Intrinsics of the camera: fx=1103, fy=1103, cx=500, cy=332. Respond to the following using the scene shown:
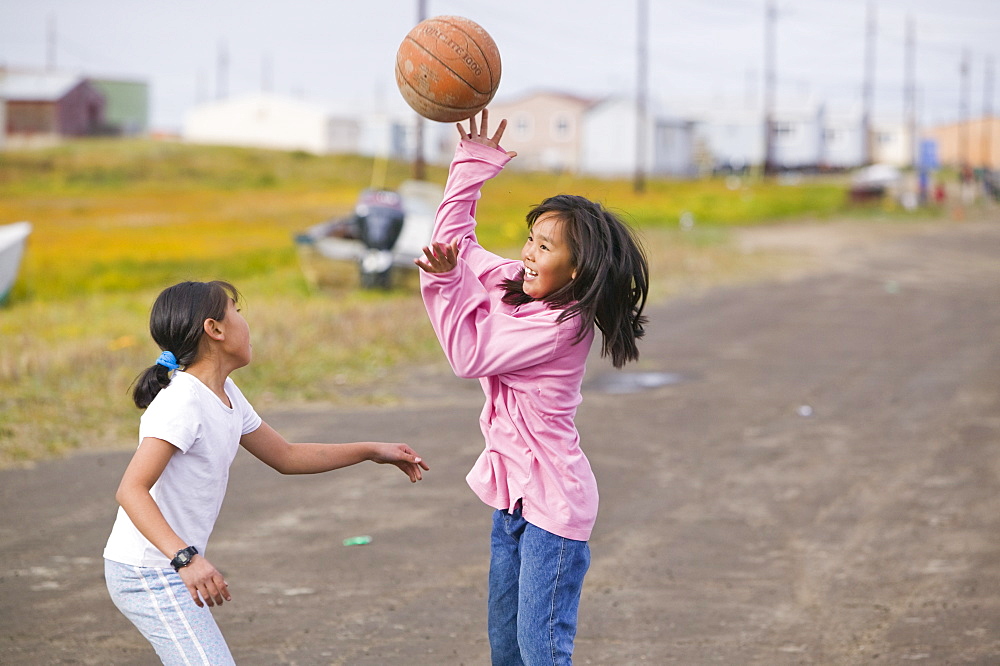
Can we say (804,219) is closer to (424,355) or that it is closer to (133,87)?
(424,355)

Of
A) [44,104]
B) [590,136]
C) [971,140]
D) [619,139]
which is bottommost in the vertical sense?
[619,139]

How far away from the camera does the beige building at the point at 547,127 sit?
205 ft

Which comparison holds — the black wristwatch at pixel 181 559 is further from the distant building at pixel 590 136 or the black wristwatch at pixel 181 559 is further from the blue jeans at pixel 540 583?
the distant building at pixel 590 136

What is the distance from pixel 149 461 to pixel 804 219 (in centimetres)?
3467

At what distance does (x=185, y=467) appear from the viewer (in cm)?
287

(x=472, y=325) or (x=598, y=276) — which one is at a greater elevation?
(x=598, y=276)

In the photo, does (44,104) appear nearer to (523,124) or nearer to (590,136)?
(523,124)

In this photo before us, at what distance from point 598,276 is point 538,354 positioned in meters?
0.26

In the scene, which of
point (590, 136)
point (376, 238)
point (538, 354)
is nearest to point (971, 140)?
point (590, 136)

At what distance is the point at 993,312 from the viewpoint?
48.9 feet

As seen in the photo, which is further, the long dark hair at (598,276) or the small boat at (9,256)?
the small boat at (9,256)

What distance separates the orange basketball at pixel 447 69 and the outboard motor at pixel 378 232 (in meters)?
10.6

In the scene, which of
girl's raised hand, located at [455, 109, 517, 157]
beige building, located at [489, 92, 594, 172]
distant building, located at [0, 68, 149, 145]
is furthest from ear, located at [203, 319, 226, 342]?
beige building, located at [489, 92, 594, 172]

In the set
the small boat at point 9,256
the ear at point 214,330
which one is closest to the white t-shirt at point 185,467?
the ear at point 214,330
